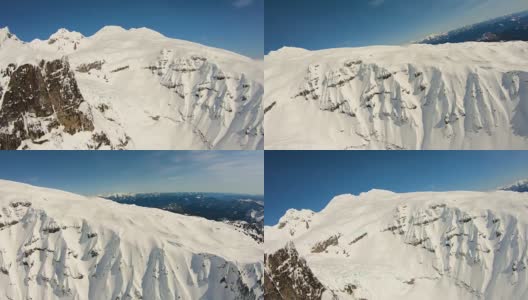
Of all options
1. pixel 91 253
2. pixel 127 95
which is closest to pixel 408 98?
pixel 127 95

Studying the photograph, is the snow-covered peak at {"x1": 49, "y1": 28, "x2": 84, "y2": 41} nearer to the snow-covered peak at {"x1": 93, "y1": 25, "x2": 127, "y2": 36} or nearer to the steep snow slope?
the snow-covered peak at {"x1": 93, "y1": 25, "x2": 127, "y2": 36}

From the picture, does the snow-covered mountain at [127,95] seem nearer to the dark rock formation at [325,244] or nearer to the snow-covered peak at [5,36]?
the snow-covered peak at [5,36]

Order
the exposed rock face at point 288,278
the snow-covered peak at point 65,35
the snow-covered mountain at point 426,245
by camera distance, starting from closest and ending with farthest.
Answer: the exposed rock face at point 288,278 < the snow-covered mountain at point 426,245 < the snow-covered peak at point 65,35

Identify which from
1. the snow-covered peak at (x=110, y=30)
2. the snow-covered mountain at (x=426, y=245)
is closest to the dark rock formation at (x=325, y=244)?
the snow-covered mountain at (x=426, y=245)

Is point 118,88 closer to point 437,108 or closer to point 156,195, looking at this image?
point 156,195

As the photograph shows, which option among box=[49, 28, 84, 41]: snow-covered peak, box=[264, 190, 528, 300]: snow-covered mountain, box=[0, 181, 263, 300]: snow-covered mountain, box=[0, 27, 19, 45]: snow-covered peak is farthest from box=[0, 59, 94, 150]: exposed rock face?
box=[0, 27, 19, 45]: snow-covered peak

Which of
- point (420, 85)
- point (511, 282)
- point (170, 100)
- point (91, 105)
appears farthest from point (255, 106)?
point (511, 282)

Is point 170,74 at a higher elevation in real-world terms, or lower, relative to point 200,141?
higher
